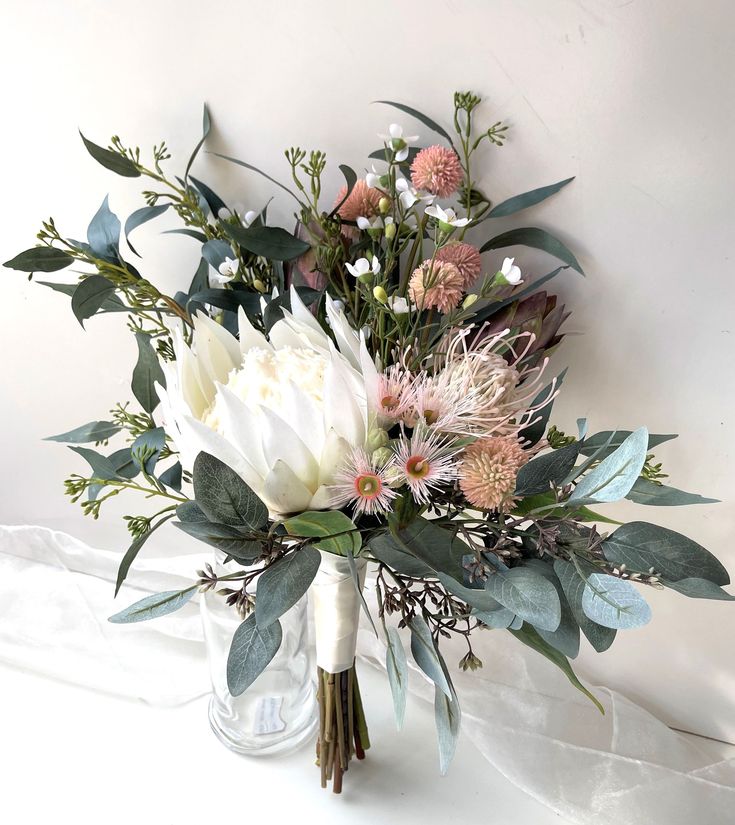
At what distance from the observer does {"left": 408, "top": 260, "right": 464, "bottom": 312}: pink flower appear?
56 centimetres

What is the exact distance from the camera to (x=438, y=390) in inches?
20.1

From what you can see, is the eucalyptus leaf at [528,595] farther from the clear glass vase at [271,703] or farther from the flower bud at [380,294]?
the clear glass vase at [271,703]

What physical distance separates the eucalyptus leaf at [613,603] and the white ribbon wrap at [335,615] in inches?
9.1

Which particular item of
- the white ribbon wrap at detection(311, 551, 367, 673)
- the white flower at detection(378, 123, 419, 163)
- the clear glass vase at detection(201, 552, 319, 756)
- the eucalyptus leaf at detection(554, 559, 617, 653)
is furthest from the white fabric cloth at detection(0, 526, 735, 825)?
the white flower at detection(378, 123, 419, 163)

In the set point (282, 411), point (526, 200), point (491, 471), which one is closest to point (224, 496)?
point (282, 411)

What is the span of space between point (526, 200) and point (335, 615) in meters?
0.42

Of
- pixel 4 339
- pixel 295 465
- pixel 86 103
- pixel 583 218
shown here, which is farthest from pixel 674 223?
pixel 4 339

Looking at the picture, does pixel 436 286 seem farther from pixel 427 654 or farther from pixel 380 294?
pixel 427 654

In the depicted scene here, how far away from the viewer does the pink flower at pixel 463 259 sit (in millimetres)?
637

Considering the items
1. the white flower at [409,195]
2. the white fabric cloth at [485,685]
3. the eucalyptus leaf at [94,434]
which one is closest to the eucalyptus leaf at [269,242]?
the white flower at [409,195]

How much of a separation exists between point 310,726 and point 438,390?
0.50m

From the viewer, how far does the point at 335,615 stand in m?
0.67

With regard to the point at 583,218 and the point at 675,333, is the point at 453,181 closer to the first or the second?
the point at 583,218

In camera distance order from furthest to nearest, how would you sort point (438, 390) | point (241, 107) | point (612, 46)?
1. point (241, 107)
2. point (612, 46)
3. point (438, 390)
